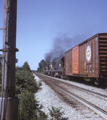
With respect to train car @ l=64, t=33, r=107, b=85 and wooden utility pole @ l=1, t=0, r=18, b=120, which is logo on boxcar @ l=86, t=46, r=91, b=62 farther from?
wooden utility pole @ l=1, t=0, r=18, b=120

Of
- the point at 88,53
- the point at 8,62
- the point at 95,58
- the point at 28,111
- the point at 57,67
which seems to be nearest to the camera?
the point at 8,62

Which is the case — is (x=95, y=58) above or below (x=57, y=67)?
above

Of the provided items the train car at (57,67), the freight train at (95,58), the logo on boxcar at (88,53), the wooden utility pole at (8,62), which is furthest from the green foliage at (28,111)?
the train car at (57,67)

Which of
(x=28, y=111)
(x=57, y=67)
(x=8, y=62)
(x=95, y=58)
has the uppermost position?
(x=95, y=58)

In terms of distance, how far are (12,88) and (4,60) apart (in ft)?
1.70

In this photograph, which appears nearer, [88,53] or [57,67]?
[88,53]

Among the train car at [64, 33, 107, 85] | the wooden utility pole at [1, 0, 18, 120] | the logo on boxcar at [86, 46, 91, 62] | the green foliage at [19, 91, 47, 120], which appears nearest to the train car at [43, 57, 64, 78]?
the train car at [64, 33, 107, 85]

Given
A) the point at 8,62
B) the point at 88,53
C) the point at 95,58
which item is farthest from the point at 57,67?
the point at 8,62

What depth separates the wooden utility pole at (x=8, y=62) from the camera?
9.05ft

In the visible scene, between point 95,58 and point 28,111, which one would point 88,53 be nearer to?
point 95,58

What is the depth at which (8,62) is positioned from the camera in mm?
2762

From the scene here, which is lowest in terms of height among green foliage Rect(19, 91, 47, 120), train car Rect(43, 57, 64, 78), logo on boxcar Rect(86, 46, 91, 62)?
green foliage Rect(19, 91, 47, 120)

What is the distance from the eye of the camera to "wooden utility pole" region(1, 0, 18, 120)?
2760 mm

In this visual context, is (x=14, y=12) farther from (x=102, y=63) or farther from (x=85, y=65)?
(x=85, y=65)
